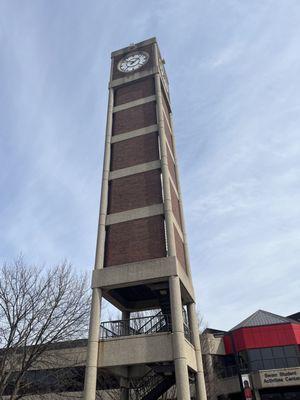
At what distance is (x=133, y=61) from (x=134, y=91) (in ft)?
13.9

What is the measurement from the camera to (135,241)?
22.5 metres

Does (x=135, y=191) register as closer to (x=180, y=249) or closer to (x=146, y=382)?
(x=180, y=249)

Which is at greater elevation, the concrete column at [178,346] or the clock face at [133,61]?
the clock face at [133,61]

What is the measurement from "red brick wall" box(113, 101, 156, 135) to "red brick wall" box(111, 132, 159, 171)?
1.28m

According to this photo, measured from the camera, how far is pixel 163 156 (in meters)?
25.2

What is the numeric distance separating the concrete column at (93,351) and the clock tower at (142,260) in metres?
0.05

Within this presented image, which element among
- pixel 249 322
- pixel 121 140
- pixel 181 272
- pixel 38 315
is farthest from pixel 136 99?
pixel 249 322

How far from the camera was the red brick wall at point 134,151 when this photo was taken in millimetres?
26219

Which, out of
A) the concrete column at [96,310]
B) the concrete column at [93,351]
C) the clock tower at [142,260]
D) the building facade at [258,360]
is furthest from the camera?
the building facade at [258,360]

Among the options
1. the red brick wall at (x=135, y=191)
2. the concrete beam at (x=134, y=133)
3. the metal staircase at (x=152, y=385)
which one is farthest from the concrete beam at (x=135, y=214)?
the metal staircase at (x=152, y=385)

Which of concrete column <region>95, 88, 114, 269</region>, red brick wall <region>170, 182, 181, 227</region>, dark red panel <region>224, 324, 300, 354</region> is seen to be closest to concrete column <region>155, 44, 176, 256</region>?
red brick wall <region>170, 182, 181, 227</region>

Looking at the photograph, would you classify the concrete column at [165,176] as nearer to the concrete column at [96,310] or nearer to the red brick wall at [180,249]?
the red brick wall at [180,249]

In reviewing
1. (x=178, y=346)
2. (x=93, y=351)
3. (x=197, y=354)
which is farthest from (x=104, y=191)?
(x=197, y=354)

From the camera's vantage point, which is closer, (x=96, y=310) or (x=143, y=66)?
(x=96, y=310)
